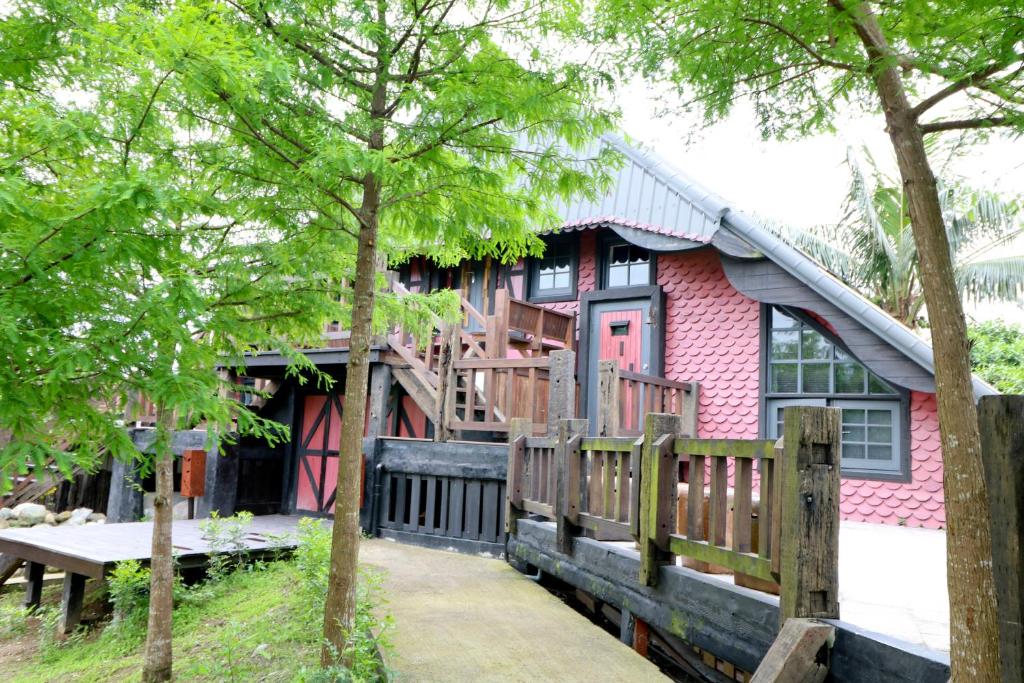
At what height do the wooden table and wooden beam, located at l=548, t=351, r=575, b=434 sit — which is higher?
wooden beam, located at l=548, t=351, r=575, b=434

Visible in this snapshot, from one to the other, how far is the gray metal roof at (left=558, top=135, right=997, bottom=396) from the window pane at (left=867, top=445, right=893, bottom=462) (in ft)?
4.09

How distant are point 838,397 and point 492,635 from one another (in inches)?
260

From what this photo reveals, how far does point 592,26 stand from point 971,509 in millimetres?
3233

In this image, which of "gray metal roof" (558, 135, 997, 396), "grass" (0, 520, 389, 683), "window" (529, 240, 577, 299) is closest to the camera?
"grass" (0, 520, 389, 683)

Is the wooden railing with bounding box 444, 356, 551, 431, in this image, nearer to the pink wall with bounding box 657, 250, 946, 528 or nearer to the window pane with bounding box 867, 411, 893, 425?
the pink wall with bounding box 657, 250, 946, 528

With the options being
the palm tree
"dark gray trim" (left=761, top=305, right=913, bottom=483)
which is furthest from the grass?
the palm tree

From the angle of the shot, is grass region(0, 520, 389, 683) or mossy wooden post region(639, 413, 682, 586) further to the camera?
grass region(0, 520, 389, 683)

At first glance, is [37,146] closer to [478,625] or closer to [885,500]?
[478,625]

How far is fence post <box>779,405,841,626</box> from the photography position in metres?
3.47

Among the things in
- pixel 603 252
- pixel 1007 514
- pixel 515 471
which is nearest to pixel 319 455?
pixel 603 252

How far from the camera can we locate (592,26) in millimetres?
4461

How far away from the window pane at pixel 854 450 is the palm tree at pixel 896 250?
832 centimetres

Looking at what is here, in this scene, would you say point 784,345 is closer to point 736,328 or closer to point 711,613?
point 736,328

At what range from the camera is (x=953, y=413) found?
300 centimetres
